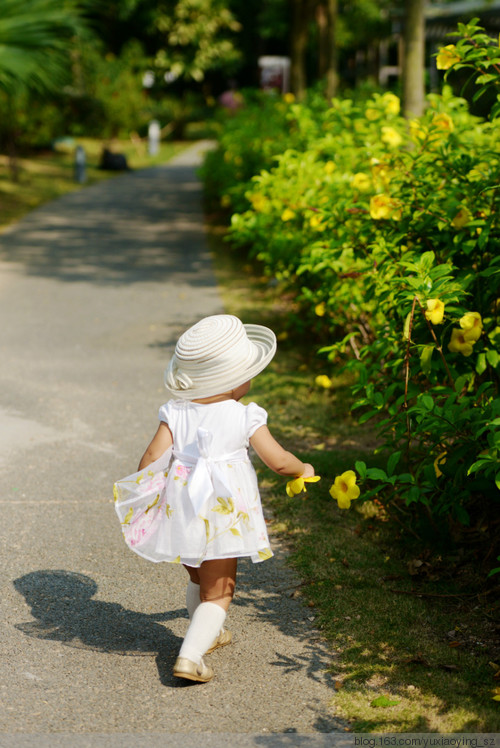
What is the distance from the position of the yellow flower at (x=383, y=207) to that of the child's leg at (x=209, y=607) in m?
1.73

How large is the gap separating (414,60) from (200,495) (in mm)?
6728

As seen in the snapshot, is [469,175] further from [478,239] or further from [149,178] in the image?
[149,178]

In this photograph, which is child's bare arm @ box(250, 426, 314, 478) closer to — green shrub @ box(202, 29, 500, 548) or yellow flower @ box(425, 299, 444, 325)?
green shrub @ box(202, 29, 500, 548)

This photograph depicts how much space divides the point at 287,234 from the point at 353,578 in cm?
360

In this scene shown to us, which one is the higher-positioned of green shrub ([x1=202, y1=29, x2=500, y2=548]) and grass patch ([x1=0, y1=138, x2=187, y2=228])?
green shrub ([x1=202, y1=29, x2=500, y2=548])

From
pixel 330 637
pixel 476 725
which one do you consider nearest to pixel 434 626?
pixel 330 637

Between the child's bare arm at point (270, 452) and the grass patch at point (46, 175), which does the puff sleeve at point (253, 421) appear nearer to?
the child's bare arm at point (270, 452)

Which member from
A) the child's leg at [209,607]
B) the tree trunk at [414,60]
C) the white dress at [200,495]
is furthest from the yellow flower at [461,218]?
the tree trunk at [414,60]

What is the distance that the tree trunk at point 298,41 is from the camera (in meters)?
16.3

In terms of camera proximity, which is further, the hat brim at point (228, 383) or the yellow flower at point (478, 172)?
the yellow flower at point (478, 172)

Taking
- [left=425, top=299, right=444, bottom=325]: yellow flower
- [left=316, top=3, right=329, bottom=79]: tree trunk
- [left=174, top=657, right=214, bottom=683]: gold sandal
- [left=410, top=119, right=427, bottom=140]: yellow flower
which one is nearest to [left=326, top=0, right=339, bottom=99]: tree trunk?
[left=316, top=3, right=329, bottom=79]: tree trunk

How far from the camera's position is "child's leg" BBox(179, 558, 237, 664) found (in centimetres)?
287

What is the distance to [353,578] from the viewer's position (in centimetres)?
364

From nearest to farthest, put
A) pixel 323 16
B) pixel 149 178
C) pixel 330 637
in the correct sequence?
pixel 330 637
pixel 323 16
pixel 149 178
